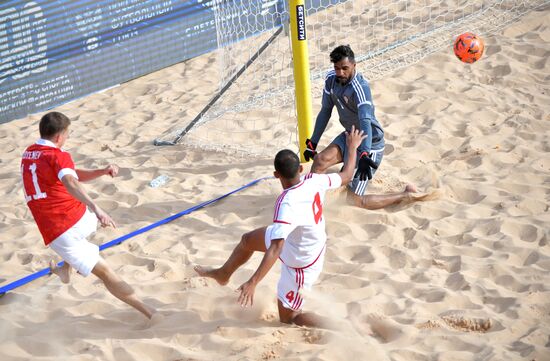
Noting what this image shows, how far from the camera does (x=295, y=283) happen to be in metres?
4.37

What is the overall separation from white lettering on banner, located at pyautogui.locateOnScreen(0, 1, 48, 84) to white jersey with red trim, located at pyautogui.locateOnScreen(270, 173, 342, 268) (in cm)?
644

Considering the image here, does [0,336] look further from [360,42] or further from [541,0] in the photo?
[541,0]

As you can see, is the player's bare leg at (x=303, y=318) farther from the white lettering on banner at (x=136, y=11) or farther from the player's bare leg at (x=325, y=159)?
the white lettering on banner at (x=136, y=11)

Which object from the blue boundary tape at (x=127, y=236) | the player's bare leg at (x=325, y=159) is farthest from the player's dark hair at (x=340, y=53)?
the blue boundary tape at (x=127, y=236)

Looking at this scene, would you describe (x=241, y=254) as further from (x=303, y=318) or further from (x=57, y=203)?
(x=57, y=203)

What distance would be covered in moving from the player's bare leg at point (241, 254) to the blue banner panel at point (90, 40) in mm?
4908

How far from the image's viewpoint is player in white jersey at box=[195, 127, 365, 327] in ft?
13.4

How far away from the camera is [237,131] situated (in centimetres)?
816

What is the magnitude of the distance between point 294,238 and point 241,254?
474mm

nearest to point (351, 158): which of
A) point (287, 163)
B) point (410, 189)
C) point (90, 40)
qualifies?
point (287, 163)

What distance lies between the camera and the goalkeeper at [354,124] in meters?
5.81

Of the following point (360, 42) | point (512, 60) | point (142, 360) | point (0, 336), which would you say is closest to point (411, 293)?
point (142, 360)

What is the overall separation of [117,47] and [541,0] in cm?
581

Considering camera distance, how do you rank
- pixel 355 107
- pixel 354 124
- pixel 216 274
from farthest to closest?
pixel 354 124
pixel 355 107
pixel 216 274
